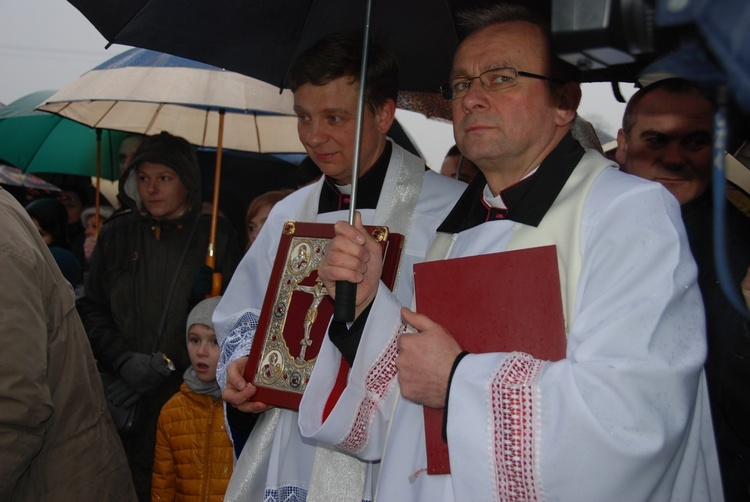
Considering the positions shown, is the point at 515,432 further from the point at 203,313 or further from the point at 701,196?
the point at 203,313

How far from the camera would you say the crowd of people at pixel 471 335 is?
69.9 inches

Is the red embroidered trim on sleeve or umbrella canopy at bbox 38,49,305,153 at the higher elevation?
umbrella canopy at bbox 38,49,305,153

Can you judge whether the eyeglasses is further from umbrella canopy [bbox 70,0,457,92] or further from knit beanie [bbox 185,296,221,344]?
knit beanie [bbox 185,296,221,344]

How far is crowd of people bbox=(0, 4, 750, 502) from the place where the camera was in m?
1.78

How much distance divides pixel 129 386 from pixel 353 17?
96.8 inches

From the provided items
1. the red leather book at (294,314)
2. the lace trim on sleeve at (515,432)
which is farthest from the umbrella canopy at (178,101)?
the lace trim on sleeve at (515,432)

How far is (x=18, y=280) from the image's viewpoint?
2539 millimetres

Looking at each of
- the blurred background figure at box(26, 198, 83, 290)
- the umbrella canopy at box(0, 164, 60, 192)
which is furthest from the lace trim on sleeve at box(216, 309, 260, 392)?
the umbrella canopy at box(0, 164, 60, 192)

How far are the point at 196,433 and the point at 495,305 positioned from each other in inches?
101

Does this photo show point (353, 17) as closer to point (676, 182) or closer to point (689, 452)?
point (676, 182)

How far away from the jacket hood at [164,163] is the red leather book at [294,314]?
2118 mm

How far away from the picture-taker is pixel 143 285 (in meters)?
4.72

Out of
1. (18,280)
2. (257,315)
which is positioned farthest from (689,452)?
(18,280)

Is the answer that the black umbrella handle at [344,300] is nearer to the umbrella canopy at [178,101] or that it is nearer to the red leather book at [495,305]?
the red leather book at [495,305]
